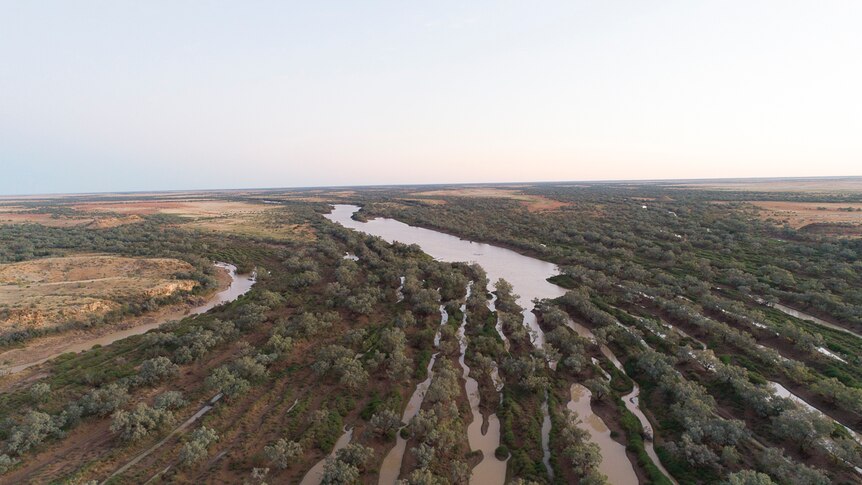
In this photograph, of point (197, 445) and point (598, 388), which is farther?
point (598, 388)

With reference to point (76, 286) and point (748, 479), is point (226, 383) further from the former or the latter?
point (76, 286)

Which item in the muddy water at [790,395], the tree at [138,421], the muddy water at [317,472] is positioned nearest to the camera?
the muddy water at [317,472]

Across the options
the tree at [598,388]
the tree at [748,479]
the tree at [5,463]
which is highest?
the tree at [5,463]

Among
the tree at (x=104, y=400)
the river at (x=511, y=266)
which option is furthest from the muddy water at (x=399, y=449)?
the tree at (x=104, y=400)

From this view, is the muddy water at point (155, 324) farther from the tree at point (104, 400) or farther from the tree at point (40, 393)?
the tree at point (104, 400)

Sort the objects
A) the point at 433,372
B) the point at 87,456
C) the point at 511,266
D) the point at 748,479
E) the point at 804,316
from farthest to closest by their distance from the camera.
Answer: the point at 511,266 → the point at 804,316 → the point at 433,372 → the point at 87,456 → the point at 748,479

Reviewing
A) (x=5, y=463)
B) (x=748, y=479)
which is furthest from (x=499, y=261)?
(x=5, y=463)

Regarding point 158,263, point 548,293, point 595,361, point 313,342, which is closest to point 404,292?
point 313,342
